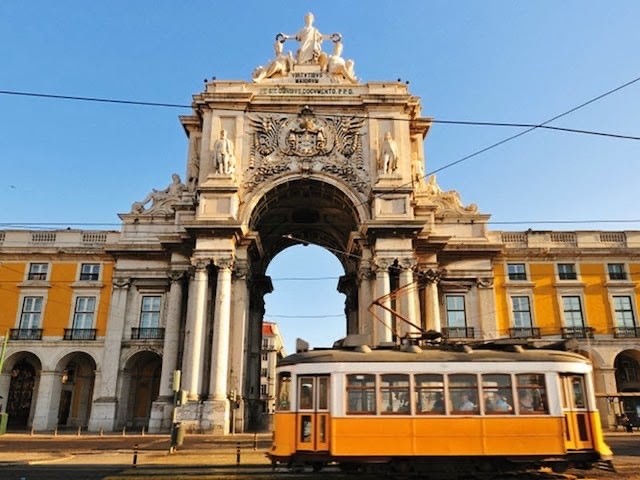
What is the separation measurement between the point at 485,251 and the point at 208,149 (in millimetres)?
19738

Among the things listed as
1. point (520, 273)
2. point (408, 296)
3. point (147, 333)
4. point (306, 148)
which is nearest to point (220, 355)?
point (147, 333)

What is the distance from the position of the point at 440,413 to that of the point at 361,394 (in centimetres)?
204

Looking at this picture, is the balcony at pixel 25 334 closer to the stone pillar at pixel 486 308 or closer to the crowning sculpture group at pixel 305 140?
the crowning sculpture group at pixel 305 140

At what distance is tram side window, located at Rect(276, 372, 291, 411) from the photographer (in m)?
14.5

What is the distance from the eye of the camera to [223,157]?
115 ft

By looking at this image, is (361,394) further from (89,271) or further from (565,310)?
(89,271)

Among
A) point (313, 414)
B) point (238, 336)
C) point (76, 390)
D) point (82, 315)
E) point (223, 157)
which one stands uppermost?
point (223, 157)

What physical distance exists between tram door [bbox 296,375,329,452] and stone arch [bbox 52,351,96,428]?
28401mm

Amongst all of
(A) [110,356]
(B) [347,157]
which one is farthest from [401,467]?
(A) [110,356]

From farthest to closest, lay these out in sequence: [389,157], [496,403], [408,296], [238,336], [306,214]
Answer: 1. [306,214]
2. [389,157]
3. [238,336]
4. [408,296]
5. [496,403]

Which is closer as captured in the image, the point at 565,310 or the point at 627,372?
the point at 565,310

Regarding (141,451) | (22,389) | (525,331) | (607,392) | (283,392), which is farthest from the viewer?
(22,389)

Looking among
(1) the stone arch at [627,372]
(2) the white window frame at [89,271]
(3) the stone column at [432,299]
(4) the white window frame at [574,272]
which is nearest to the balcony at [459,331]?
(3) the stone column at [432,299]

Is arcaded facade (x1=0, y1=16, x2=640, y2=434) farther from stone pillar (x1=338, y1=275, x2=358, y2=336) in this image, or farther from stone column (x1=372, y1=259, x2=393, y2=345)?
stone pillar (x1=338, y1=275, x2=358, y2=336)
